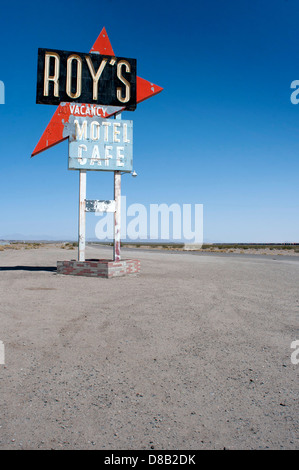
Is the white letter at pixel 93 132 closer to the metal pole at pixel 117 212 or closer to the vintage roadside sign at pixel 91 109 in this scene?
the vintage roadside sign at pixel 91 109

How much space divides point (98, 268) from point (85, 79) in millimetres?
8450

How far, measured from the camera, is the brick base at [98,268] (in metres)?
13.0

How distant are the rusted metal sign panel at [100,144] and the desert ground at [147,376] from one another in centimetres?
785

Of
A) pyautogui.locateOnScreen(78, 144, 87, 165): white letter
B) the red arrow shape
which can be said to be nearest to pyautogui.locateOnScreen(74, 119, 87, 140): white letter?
pyautogui.locateOnScreen(78, 144, 87, 165): white letter

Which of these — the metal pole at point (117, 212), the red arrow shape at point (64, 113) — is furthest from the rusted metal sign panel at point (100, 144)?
the metal pole at point (117, 212)

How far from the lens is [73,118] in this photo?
14242 millimetres

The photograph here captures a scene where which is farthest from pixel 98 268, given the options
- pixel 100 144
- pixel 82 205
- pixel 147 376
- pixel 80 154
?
pixel 147 376

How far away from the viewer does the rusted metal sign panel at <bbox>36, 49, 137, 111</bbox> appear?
46.3 feet

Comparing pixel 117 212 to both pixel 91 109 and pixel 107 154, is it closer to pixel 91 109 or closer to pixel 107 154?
pixel 107 154

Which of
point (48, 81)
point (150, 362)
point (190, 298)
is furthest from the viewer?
point (48, 81)

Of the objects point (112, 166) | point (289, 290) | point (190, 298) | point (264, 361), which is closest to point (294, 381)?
point (264, 361)

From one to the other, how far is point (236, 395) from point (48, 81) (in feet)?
48.0

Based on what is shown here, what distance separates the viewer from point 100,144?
14336 mm

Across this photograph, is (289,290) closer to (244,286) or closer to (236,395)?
(244,286)
